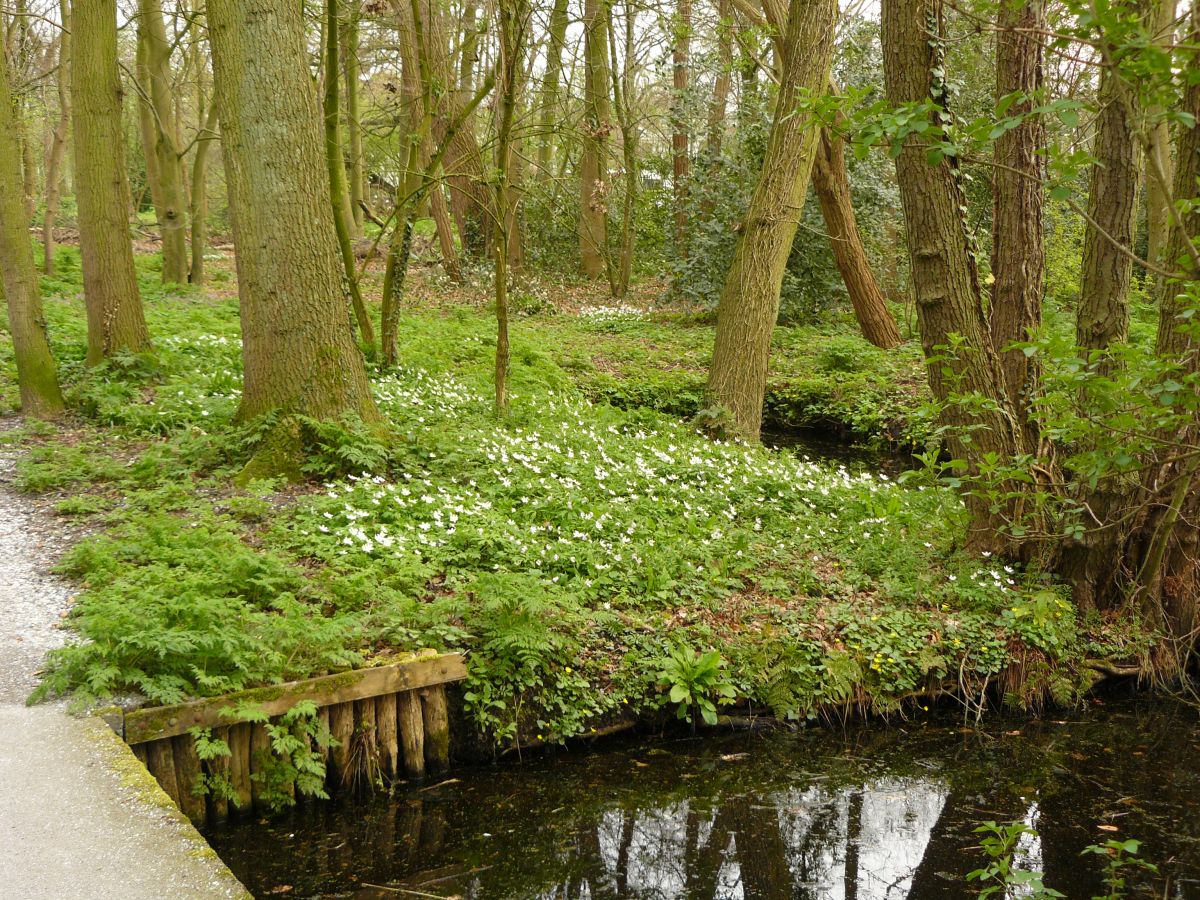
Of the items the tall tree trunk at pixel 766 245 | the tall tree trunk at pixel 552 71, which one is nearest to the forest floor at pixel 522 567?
the tall tree trunk at pixel 766 245

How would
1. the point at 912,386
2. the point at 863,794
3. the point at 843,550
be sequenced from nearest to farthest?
1. the point at 863,794
2. the point at 843,550
3. the point at 912,386

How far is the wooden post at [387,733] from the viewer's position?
5.18 m

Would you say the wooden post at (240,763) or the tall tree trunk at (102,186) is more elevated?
the tall tree trunk at (102,186)

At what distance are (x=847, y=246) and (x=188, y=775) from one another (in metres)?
13.7

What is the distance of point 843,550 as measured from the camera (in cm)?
805

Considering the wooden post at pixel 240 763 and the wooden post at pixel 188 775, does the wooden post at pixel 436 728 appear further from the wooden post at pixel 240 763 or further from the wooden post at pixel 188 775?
the wooden post at pixel 188 775

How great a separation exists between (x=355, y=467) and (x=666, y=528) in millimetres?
2635

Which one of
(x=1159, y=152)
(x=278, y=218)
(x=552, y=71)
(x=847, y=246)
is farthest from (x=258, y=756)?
(x=552, y=71)

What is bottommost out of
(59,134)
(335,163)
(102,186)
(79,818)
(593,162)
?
(79,818)

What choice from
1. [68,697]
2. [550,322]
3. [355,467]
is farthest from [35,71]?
[68,697]

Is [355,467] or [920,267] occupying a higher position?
[920,267]

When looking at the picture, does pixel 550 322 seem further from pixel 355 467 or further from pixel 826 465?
pixel 355 467

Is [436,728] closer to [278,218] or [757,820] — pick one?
[757,820]

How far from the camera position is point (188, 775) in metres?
4.59
